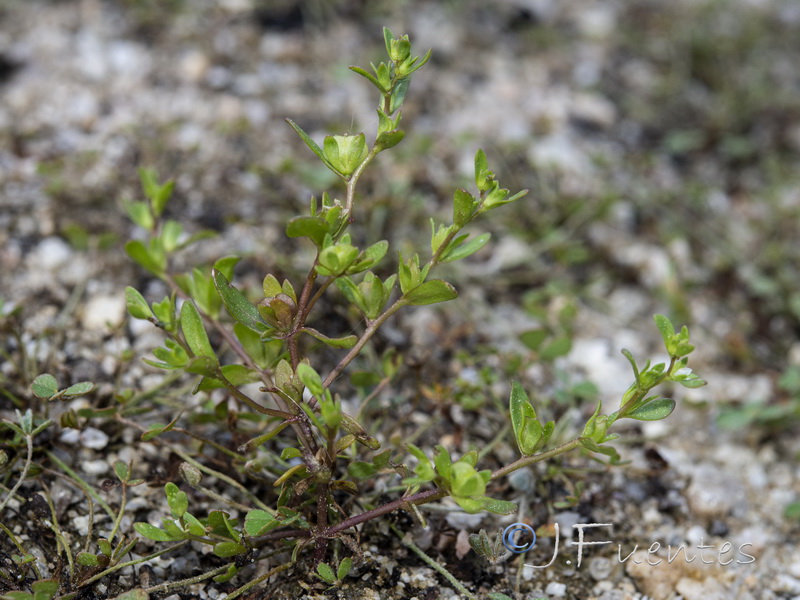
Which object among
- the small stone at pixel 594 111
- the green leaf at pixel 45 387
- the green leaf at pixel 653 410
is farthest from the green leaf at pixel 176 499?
the small stone at pixel 594 111

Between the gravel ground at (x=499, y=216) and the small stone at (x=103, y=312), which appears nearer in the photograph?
the gravel ground at (x=499, y=216)

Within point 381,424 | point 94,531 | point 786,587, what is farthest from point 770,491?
point 94,531

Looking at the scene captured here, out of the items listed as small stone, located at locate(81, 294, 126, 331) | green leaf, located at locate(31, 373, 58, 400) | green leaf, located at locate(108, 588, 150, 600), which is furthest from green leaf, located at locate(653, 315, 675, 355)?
small stone, located at locate(81, 294, 126, 331)

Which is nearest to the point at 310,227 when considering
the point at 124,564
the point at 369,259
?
the point at 369,259

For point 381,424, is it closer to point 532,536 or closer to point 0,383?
point 532,536

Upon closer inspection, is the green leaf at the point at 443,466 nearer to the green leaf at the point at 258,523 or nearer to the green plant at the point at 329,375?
the green plant at the point at 329,375

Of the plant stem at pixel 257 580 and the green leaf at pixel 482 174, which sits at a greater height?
the green leaf at pixel 482 174
